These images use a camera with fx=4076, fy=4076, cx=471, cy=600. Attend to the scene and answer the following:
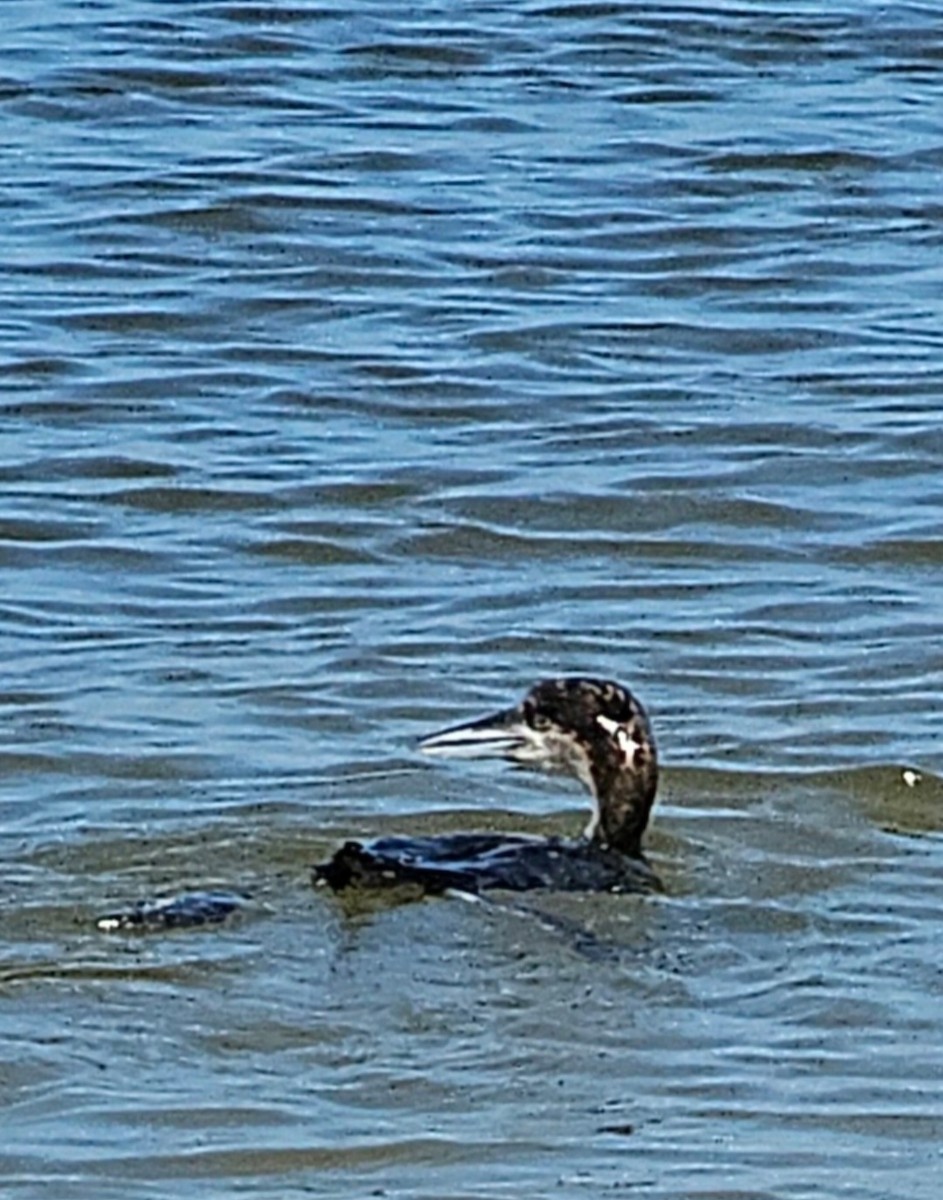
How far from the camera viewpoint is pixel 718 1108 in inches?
298

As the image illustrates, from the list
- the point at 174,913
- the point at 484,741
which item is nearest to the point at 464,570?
the point at 484,741

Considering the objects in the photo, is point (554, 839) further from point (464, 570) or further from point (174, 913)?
point (464, 570)

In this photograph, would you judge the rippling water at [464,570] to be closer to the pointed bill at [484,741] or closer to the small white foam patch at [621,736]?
the pointed bill at [484,741]

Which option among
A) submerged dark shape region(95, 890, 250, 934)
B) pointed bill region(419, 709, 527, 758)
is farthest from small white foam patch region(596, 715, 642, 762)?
submerged dark shape region(95, 890, 250, 934)

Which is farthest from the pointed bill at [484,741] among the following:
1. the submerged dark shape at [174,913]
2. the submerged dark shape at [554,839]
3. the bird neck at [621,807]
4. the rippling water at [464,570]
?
the submerged dark shape at [174,913]

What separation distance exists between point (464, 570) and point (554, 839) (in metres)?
2.17

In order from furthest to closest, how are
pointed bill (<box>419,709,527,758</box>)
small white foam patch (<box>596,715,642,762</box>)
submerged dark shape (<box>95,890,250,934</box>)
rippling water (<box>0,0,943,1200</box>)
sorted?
pointed bill (<box>419,709,527,758</box>) < small white foam patch (<box>596,715,642,762</box>) < submerged dark shape (<box>95,890,250,934</box>) < rippling water (<box>0,0,943,1200</box>)

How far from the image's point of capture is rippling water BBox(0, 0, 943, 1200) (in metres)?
7.66

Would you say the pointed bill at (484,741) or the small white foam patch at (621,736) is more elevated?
the small white foam patch at (621,736)

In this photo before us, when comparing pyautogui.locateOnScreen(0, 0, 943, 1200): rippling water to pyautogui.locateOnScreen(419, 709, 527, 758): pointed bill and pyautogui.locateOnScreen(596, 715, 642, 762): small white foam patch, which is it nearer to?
pyautogui.locateOnScreen(419, 709, 527, 758): pointed bill

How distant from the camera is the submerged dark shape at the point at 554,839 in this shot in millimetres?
8773

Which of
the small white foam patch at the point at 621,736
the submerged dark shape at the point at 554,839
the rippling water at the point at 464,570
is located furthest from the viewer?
the small white foam patch at the point at 621,736

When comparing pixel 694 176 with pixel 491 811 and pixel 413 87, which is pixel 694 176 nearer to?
pixel 413 87

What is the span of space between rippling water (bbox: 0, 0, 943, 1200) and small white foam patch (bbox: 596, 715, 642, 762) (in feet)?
0.94
